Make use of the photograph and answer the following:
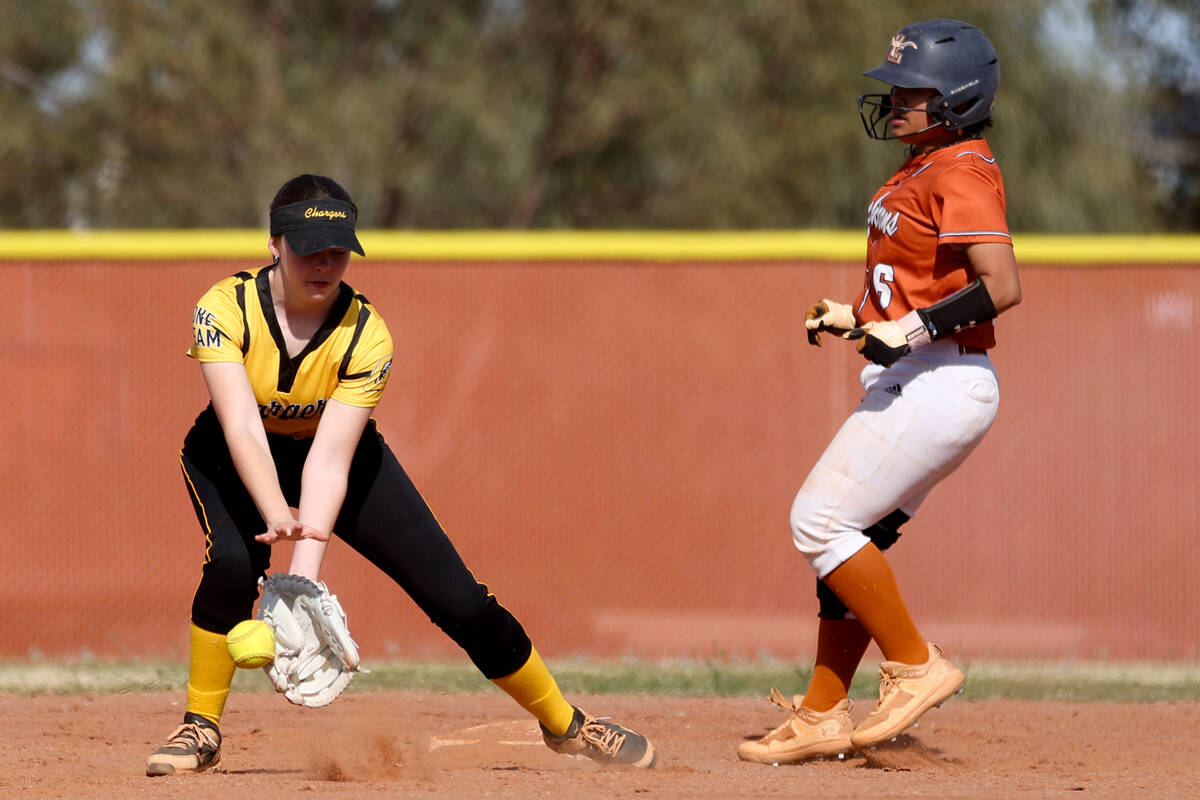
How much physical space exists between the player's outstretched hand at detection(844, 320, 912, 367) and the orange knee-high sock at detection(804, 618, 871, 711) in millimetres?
950

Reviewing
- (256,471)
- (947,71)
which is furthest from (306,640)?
(947,71)

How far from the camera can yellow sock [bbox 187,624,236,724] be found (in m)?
4.56

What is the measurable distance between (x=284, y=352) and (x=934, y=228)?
1939 millimetres

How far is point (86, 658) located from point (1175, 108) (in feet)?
52.4

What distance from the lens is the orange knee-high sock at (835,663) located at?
4.99 m

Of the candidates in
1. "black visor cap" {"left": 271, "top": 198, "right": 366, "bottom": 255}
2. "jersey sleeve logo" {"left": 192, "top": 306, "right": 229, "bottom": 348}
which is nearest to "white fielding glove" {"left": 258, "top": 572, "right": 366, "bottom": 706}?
"jersey sleeve logo" {"left": 192, "top": 306, "right": 229, "bottom": 348}

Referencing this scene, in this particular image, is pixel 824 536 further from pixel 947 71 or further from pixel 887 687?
pixel 947 71

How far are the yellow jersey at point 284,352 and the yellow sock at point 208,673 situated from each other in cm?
65

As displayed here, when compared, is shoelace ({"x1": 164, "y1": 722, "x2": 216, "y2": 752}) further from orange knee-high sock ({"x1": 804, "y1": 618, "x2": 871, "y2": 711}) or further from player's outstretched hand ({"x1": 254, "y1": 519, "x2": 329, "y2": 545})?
orange knee-high sock ({"x1": 804, "y1": 618, "x2": 871, "y2": 711})

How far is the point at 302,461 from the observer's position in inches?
184

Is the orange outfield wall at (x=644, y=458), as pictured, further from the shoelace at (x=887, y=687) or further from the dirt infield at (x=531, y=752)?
the shoelace at (x=887, y=687)

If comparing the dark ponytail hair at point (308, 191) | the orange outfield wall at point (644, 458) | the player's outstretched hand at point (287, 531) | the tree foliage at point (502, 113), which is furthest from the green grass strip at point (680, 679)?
the tree foliage at point (502, 113)

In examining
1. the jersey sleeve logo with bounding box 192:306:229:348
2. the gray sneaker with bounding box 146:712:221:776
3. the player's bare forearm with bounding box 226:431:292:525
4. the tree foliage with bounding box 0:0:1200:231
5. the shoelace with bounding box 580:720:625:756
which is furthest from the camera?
the tree foliage with bounding box 0:0:1200:231

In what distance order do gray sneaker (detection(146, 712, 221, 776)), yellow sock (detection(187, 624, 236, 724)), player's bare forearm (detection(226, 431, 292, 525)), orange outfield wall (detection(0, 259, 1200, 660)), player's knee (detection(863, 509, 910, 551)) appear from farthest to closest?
orange outfield wall (detection(0, 259, 1200, 660)) → player's knee (detection(863, 509, 910, 551)) → yellow sock (detection(187, 624, 236, 724)) → gray sneaker (detection(146, 712, 221, 776)) → player's bare forearm (detection(226, 431, 292, 525))
